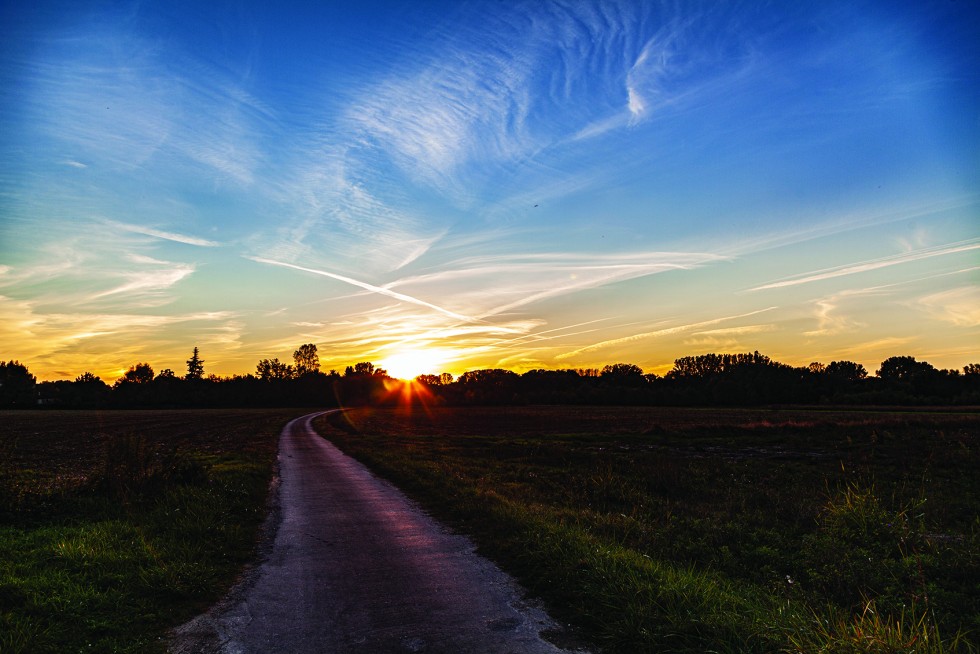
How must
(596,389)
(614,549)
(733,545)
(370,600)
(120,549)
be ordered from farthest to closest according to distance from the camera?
1. (596,389)
2. (733,545)
3. (120,549)
4. (614,549)
5. (370,600)

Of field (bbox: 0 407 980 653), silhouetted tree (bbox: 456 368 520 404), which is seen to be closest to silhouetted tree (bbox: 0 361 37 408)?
silhouetted tree (bbox: 456 368 520 404)

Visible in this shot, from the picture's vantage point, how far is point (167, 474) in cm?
1469

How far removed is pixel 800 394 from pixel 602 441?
11265 centimetres

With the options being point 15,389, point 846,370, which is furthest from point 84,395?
point 846,370

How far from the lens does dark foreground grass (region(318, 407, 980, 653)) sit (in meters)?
5.75

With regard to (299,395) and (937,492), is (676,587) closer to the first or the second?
(937,492)

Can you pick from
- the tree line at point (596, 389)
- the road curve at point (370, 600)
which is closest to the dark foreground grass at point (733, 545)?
the road curve at point (370, 600)

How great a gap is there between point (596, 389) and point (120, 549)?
15564 centimetres

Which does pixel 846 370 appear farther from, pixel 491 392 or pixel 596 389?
pixel 491 392

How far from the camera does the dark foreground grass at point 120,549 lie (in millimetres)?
6152

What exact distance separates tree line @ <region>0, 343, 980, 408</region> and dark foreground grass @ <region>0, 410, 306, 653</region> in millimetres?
118776

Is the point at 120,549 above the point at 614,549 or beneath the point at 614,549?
above

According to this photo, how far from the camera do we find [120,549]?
8.88 meters

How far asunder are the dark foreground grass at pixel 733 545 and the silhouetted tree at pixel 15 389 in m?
161
